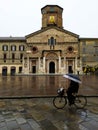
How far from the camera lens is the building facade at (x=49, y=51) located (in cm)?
4941

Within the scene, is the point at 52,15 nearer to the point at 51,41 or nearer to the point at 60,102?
the point at 51,41

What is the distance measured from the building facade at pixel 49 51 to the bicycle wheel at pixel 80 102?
129 ft

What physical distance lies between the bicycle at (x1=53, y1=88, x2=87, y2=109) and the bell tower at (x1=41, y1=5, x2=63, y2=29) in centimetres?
4467

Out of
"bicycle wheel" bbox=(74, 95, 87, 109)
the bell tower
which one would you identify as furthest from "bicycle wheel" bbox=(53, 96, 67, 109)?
the bell tower

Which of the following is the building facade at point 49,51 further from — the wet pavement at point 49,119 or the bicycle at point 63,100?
the wet pavement at point 49,119

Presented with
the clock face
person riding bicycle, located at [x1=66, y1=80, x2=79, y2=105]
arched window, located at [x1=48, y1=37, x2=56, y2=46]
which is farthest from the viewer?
the clock face

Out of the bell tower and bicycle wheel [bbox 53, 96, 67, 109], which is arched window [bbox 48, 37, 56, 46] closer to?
the bell tower

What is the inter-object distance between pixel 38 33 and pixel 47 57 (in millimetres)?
6782

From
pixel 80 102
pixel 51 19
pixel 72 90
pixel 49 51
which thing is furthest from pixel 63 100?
pixel 51 19

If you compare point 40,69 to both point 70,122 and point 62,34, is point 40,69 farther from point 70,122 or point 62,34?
point 70,122

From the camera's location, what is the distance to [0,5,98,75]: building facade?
49406mm

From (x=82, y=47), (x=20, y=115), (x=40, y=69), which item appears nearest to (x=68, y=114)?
(x=20, y=115)

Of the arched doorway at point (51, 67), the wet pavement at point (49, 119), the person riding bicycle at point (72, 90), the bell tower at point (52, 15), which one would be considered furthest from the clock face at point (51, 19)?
the wet pavement at point (49, 119)

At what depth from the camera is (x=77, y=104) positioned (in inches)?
331
